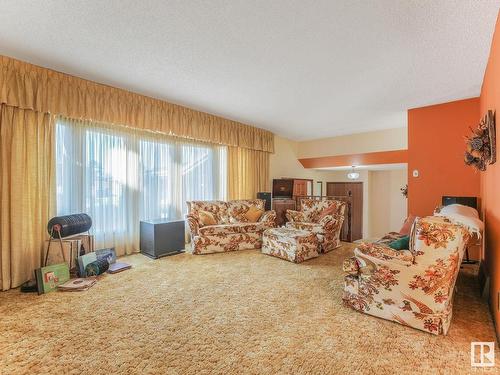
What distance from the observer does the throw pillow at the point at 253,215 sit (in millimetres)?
4699

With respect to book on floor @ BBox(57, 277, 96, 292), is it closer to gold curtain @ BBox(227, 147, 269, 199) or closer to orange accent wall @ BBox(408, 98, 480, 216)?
gold curtain @ BBox(227, 147, 269, 199)

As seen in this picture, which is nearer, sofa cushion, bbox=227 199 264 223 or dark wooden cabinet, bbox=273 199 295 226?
sofa cushion, bbox=227 199 264 223

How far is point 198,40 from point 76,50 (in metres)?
1.31

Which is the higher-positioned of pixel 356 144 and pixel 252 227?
pixel 356 144

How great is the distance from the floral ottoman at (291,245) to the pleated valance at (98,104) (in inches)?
88.4

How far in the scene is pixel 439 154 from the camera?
3730 mm

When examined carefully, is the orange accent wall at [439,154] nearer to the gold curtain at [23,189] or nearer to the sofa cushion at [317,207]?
the sofa cushion at [317,207]

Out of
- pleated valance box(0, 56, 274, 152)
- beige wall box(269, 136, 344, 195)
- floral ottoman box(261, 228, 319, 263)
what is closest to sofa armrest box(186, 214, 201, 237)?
floral ottoman box(261, 228, 319, 263)


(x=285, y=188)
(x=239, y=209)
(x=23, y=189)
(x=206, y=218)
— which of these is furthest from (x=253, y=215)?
(x=23, y=189)

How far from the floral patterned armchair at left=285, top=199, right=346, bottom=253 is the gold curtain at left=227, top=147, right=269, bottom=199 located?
122cm

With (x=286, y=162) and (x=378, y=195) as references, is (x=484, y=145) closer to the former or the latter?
(x=286, y=162)

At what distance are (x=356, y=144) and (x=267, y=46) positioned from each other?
4.16 meters

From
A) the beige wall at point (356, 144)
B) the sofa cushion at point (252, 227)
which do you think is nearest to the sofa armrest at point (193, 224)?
the sofa cushion at point (252, 227)

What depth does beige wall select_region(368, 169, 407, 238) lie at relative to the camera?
742cm
